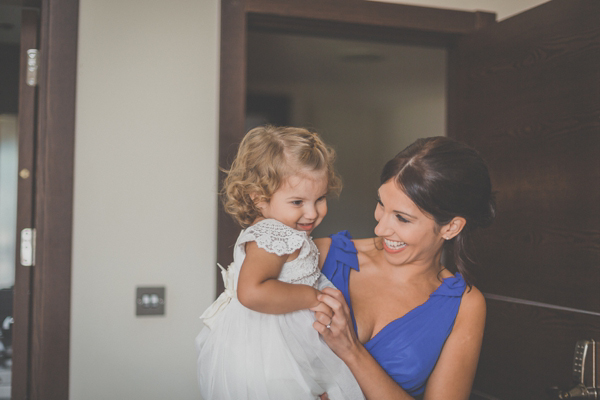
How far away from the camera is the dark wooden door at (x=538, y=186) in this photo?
1784mm

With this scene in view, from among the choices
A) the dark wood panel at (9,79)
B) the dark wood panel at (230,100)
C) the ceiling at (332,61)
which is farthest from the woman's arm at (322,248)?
the dark wood panel at (9,79)

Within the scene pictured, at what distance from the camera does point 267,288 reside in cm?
121

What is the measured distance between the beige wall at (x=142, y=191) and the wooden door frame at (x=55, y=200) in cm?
3

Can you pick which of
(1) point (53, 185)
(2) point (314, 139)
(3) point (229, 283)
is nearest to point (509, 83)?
(2) point (314, 139)

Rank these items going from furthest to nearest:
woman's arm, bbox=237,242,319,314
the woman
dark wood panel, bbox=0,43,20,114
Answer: dark wood panel, bbox=0,43,20,114 → the woman → woman's arm, bbox=237,242,319,314

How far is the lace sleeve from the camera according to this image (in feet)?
4.12

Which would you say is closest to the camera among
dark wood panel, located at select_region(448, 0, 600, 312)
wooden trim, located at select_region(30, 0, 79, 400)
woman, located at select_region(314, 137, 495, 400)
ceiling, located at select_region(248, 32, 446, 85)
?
woman, located at select_region(314, 137, 495, 400)

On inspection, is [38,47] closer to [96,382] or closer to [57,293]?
[57,293]

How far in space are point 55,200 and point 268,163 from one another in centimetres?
97

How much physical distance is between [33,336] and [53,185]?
0.55 metres

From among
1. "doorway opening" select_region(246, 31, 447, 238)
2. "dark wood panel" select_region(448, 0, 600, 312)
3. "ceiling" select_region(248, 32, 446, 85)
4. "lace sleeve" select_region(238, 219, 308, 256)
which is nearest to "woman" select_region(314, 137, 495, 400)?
"lace sleeve" select_region(238, 219, 308, 256)

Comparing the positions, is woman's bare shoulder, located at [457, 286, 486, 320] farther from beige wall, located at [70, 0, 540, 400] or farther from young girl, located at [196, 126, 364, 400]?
beige wall, located at [70, 0, 540, 400]

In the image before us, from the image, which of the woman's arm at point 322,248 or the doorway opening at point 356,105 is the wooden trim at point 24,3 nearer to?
the woman's arm at point 322,248

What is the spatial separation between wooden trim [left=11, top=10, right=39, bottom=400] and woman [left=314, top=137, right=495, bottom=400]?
120cm
